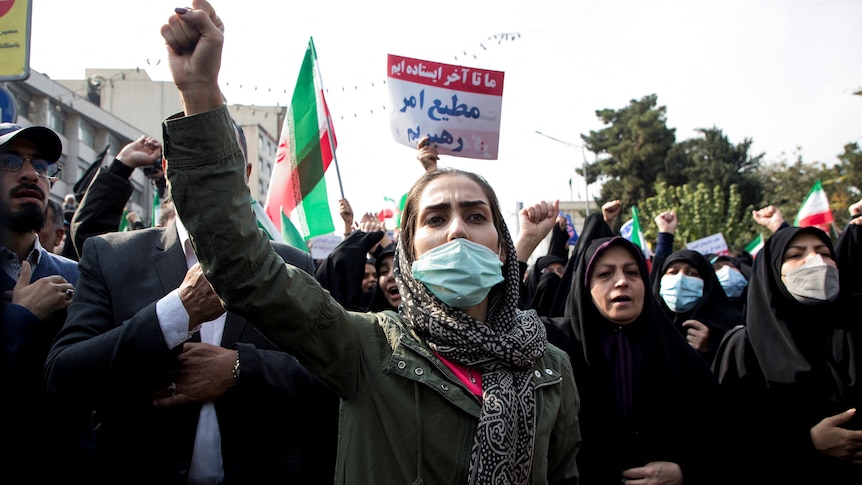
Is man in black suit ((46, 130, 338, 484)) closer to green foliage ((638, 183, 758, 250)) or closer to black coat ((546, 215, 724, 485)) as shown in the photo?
black coat ((546, 215, 724, 485))

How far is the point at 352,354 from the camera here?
1.72 metres

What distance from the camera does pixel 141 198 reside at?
36906mm

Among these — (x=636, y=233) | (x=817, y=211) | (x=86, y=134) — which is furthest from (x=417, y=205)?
(x=86, y=134)

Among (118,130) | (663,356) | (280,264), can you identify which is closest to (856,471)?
(663,356)

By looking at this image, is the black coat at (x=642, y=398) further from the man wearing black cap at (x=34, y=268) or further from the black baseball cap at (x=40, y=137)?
the black baseball cap at (x=40, y=137)

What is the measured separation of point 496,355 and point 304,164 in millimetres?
3693

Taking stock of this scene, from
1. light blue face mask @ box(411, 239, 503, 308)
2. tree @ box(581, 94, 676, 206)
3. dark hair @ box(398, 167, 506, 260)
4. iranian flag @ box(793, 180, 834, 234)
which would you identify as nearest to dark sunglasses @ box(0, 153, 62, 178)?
dark hair @ box(398, 167, 506, 260)

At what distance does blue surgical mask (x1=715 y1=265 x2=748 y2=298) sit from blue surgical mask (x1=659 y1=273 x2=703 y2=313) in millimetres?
1344

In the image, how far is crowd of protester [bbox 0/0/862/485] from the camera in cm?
146

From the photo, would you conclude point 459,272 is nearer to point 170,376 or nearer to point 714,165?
point 170,376

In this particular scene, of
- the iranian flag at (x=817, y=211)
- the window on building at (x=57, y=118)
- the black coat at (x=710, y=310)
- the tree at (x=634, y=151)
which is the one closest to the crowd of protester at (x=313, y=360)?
the black coat at (x=710, y=310)

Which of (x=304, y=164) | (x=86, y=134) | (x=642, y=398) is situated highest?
(x=86, y=134)

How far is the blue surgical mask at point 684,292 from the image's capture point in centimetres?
467

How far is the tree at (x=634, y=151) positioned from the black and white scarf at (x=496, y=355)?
42768 mm
